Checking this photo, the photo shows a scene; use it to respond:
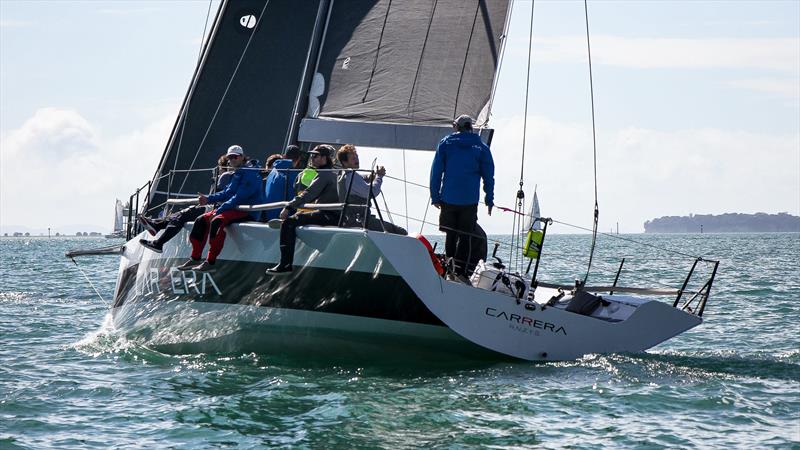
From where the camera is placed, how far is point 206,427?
796 centimetres

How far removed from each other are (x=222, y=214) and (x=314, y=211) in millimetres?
1085

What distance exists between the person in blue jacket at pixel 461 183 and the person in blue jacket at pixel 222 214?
1.77 metres

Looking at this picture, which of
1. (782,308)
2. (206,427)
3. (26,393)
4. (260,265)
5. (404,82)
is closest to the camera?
(206,427)

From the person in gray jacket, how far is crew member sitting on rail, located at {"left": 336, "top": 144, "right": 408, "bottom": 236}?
0.13 metres

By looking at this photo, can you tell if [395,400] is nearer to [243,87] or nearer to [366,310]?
[366,310]

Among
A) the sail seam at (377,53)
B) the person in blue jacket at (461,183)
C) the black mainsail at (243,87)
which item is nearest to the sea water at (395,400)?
the person in blue jacket at (461,183)

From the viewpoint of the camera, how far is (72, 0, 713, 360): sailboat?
32.0 ft

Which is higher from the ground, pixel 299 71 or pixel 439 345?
pixel 299 71

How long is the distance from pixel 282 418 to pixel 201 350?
3.31 meters

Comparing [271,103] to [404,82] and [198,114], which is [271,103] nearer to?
[198,114]

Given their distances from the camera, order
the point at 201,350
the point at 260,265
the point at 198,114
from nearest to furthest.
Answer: the point at 260,265 → the point at 201,350 → the point at 198,114

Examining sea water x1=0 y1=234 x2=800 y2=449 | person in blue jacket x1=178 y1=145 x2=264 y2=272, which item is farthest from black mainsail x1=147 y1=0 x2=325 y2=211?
person in blue jacket x1=178 y1=145 x2=264 y2=272

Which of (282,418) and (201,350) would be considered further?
(201,350)

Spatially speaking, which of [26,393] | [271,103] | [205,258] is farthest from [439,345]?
[271,103]
